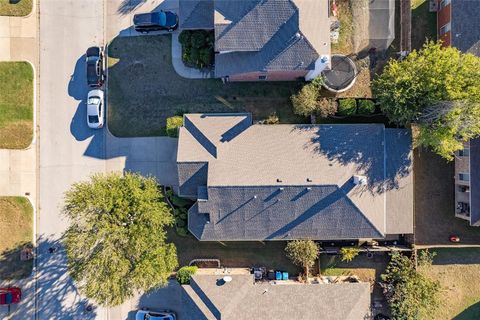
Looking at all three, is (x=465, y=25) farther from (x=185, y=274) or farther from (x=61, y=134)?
(x=61, y=134)

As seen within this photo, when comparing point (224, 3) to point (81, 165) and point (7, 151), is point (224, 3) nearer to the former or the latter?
point (81, 165)

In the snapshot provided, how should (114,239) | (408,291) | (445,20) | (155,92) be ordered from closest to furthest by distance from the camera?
(114,239) → (408,291) → (445,20) → (155,92)

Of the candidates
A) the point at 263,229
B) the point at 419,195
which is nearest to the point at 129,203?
the point at 263,229

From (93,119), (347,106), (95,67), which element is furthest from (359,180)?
(95,67)

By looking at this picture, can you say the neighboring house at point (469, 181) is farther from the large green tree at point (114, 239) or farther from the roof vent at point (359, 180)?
the large green tree at point (114, 239)

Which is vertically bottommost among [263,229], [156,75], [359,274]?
[359,274]

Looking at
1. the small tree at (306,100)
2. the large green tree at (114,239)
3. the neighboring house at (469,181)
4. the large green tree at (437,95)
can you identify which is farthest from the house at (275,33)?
the neighboring house at (469,181)
